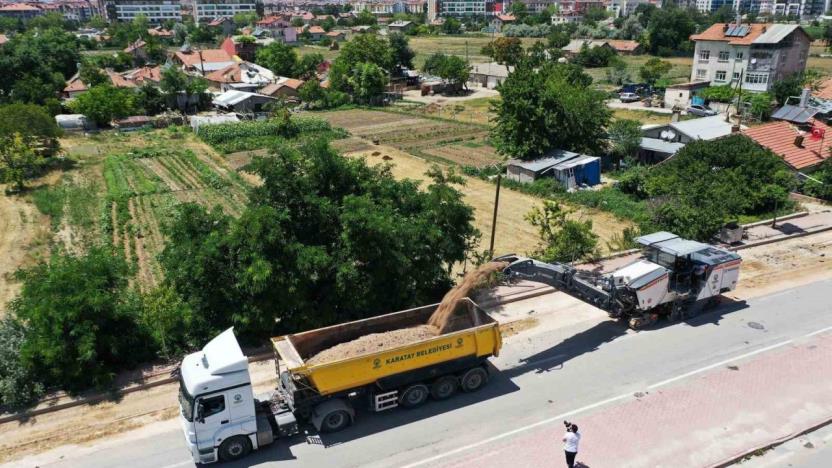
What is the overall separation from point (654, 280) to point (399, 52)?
64.6m

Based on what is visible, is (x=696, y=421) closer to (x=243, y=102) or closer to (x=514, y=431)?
(x=514, y=431)

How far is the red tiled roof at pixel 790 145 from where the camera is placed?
31578 millimetres

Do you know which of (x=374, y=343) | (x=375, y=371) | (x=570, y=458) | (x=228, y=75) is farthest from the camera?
(x=228, y=75)

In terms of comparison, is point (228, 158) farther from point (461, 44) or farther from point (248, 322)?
point (461, 44)

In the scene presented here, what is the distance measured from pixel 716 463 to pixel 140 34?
11389 centimetres

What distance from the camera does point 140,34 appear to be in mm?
105188

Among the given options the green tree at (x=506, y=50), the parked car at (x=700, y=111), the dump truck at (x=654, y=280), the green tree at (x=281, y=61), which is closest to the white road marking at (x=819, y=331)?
the dump truck at (x=654, y=280)

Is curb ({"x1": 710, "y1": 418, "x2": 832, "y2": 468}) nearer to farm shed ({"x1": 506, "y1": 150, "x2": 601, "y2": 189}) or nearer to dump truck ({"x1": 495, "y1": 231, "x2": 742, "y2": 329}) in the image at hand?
dump truck ({"x1": 495, "y1": 231, "x2": 742, "y2": 329})

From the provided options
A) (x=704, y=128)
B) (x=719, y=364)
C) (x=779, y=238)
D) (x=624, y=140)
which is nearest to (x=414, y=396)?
(x=719, y=364)

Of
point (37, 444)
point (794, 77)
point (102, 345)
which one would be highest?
point (794, 77)

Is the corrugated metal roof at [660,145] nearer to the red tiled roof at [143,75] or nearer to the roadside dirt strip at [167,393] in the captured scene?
the roadside dirt strip at [167,393]

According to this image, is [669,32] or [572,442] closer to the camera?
→ [572,442]

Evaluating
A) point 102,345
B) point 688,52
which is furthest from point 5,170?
point 688,52

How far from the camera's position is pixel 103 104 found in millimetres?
49656
